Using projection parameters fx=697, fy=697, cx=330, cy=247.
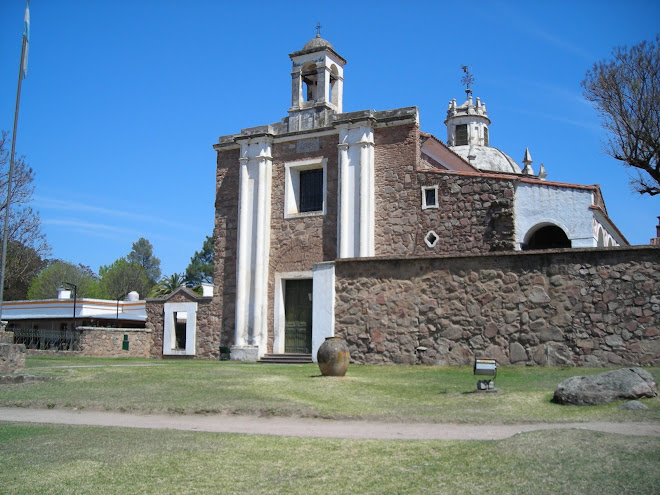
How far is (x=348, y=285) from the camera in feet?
Answer: 58.8

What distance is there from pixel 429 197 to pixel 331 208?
344cm

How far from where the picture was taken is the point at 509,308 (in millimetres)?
15531

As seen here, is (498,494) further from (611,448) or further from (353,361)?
(353,361)

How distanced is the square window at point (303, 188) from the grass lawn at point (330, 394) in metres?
9.54

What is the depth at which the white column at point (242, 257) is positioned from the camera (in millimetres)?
23875

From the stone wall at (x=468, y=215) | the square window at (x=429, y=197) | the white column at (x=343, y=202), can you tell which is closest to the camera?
the stone wall at (x=468, y=215)

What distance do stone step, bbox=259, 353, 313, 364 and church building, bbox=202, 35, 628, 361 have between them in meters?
0.39

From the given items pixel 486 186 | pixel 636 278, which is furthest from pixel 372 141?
pixel 636 278

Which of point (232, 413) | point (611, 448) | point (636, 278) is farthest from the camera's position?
point (636, 278)

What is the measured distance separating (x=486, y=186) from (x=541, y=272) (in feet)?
19.4

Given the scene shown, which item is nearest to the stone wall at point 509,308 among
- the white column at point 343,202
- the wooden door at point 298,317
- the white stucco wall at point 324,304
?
the white stucco wall at point 324,304

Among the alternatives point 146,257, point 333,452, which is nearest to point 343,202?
point 333,452

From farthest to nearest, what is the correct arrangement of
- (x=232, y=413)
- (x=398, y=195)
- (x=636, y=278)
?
(x=398, y=195) < (x=636, y=278) < (x=232, y=413)

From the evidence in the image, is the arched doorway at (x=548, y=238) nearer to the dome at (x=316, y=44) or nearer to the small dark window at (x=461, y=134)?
the dome at (x=316, y=44)
